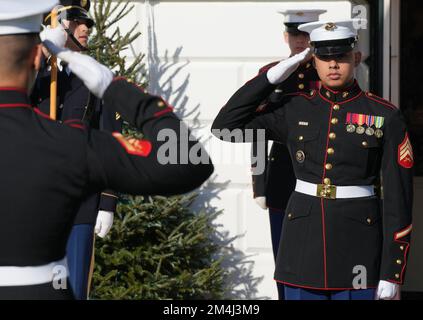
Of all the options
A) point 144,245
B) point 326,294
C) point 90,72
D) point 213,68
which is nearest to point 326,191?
point 326,294

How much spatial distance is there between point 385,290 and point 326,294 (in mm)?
277

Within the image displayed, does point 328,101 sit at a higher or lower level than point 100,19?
lower

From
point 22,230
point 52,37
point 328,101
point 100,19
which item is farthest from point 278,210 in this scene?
point 22,230

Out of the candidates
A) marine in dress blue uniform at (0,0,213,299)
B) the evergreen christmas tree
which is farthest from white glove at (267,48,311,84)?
marine in dress blue uniform at (0,0,213,299)

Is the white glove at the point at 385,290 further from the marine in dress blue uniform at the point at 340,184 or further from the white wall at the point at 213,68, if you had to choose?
the white wall at the point at 213,68

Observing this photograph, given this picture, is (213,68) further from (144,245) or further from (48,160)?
(48,160)

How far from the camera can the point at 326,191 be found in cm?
508

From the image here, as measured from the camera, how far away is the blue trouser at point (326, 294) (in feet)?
16.4

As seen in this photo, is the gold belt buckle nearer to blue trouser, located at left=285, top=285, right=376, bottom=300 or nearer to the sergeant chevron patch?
the sergeant chevron patch

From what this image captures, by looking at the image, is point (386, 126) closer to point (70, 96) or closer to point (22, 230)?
point (70, 96)

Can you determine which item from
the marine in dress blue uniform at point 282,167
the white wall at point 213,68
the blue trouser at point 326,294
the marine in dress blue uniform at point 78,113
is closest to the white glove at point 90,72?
the marine in dress blue uniform at point 78,113

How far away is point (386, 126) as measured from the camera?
16.6 feet

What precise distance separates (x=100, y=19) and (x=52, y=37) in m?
3.13

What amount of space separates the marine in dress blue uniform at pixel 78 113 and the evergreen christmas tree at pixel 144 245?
3.19ft
